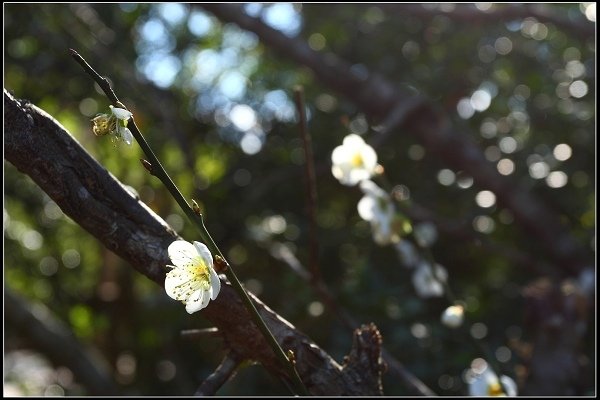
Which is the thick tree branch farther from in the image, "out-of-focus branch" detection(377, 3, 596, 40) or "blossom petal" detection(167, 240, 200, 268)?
"out-of-focus branch" detection(377, 3, 596, 40)

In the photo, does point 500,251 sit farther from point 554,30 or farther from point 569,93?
point 554,30

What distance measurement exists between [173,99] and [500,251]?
47.1 inches

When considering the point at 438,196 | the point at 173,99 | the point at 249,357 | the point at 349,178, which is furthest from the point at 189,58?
the point at 249,357

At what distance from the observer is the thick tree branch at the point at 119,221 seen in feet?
2.48

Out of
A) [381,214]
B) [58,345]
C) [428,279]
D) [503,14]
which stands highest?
[503,14]

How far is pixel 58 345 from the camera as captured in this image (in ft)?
7.07

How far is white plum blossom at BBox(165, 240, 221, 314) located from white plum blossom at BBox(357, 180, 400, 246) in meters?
0.62

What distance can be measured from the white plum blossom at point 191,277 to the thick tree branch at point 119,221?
0.05 meters

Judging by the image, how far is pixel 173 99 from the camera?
99.0 inches

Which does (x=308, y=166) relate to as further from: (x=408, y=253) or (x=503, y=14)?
(x=503, y=14)

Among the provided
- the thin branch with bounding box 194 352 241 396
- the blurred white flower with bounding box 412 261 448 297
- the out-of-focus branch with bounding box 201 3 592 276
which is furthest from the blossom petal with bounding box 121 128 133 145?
the out-of-focus branch with bounding box 201 3 592 276

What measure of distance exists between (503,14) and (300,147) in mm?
694

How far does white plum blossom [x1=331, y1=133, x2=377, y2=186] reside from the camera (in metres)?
1.32

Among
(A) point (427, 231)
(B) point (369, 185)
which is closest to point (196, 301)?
(B) point (369, 185)
